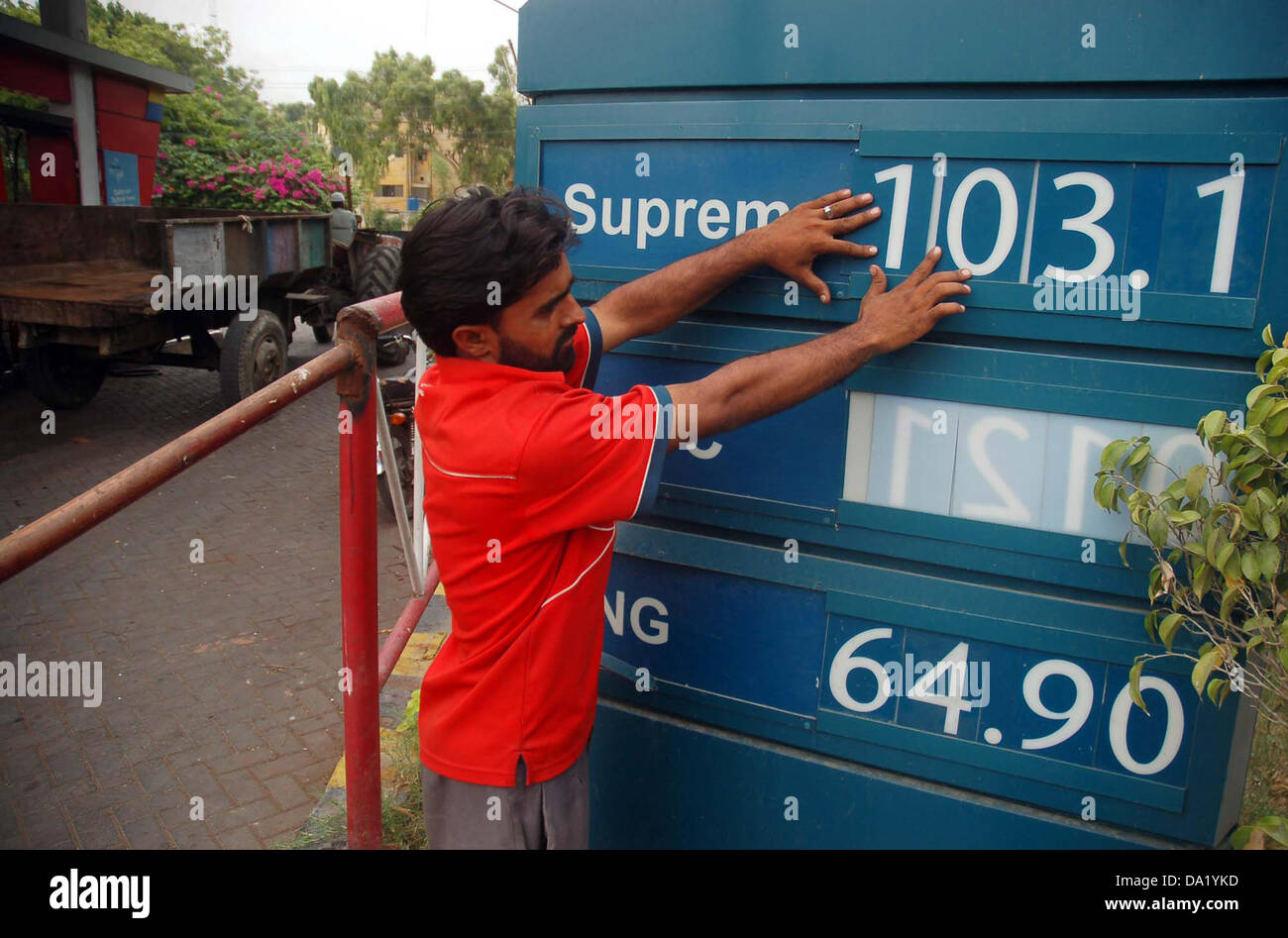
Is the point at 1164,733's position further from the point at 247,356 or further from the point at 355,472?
the point at 247,356

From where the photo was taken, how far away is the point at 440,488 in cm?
194

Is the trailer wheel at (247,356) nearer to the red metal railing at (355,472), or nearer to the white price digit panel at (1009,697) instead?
the red metal railing at (355,472)

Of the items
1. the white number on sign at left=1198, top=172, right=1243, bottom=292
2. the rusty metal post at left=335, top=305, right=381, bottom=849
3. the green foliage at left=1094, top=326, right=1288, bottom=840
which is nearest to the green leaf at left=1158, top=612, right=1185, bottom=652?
the green foliage at left=1094, top=326, right=1288, bottom=840

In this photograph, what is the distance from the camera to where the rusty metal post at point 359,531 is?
88.0 inches

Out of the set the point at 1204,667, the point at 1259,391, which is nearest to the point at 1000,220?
the point at 1259,391

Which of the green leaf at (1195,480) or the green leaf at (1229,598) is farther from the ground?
the green leaf at (1195,480)

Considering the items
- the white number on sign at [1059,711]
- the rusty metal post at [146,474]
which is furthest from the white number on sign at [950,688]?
the rusty metal post at [146,474]

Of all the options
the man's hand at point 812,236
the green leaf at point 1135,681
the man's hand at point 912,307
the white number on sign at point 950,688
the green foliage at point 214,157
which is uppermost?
the green foliage at point 214,157

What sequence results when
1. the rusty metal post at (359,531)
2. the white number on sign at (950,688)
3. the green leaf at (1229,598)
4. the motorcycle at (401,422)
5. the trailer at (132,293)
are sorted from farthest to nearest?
the trailer at (132,293)
the motorcycle at (401,422)
the rusty metal post at (359,531)
the white number on sign at (950,688)
the green leaf at (1229,598)

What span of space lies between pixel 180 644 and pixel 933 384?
13.9ft

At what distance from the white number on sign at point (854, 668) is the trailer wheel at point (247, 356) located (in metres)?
7.31

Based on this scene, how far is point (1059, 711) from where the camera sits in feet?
6.59

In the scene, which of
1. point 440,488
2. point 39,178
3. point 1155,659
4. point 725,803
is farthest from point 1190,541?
point 39,178

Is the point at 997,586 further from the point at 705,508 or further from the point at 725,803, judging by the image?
the point at 725,803
